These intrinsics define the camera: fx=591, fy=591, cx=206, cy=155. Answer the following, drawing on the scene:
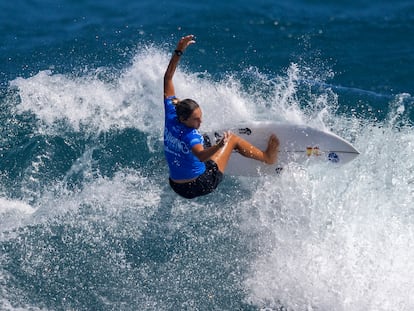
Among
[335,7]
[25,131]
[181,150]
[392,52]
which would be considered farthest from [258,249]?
[335,7]

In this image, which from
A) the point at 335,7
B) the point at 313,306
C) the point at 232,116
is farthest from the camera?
the point at 335,7

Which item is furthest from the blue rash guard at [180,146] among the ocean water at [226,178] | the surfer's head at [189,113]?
the ocean water at [226,178]

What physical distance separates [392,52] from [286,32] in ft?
7.52

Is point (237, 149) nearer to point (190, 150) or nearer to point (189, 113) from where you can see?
point (190, 150)

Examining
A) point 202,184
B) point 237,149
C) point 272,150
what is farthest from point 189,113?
point 272,150

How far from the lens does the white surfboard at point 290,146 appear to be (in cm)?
884

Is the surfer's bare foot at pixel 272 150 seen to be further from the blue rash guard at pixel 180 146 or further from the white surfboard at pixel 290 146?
the blue rash guard at pixel 180 146

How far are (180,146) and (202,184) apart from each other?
680 millimetres

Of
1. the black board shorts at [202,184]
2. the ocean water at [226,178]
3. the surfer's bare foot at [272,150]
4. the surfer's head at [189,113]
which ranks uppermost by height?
the surfer's head at [189,113]

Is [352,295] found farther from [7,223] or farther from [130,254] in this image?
[7,223]

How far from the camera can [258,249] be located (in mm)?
7926

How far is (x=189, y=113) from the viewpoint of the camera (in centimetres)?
721

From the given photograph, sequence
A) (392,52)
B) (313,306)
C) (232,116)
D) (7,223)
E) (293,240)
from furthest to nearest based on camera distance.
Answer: (392,52) → (232,116) → (7,223) → (293,240) → (313,306)

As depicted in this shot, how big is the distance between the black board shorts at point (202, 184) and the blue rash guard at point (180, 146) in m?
0.08
